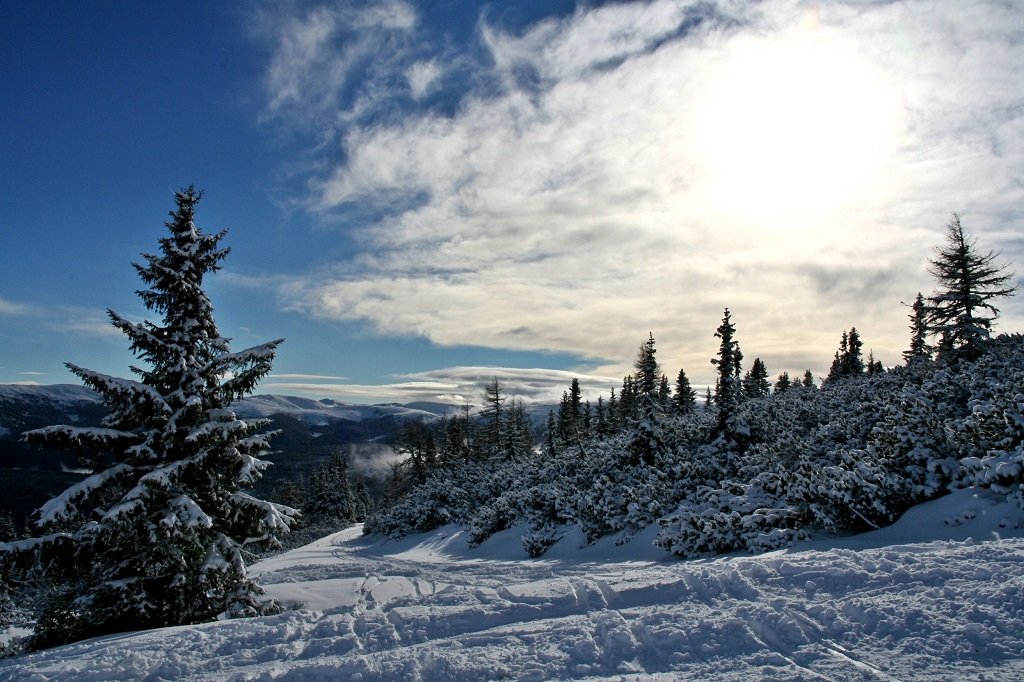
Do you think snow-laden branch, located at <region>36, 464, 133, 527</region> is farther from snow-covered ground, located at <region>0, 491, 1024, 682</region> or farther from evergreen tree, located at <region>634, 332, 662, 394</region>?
evergreen tree, located at <region>634, 332, 662, 394</region>

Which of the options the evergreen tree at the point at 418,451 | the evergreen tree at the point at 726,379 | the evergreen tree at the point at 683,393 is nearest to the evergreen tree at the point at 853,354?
the evergreen tree at the point at 683,393

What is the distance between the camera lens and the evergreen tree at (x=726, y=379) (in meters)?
24.7

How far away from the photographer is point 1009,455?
9398 millimetres

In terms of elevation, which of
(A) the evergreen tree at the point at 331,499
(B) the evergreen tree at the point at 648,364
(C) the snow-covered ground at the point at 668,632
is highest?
(B) the evergreen tree at the point at 648,364

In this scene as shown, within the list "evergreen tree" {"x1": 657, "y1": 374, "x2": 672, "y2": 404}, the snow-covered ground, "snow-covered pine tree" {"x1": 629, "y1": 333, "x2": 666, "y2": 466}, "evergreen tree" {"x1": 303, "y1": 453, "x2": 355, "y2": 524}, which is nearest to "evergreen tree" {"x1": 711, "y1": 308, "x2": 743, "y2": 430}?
"snow-covered pine tree" {"x1": 629, "y1": 333, "x2": 666, "y2": 466}

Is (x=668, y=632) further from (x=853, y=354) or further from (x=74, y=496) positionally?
(x=853, y=354)

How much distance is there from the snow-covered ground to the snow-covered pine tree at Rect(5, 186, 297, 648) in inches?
91.0

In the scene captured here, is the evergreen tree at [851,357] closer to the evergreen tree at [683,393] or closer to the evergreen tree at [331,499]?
the evergreen tree at [683,393]

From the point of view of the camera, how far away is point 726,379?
26.1m

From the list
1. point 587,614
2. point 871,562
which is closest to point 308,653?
point 587,614

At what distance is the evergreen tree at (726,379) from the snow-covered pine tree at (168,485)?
65.6ft

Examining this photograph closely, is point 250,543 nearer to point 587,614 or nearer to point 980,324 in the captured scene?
point 587,614

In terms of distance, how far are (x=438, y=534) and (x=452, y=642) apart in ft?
90.4

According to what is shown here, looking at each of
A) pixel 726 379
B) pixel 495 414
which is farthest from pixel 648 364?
pixel 495 414
